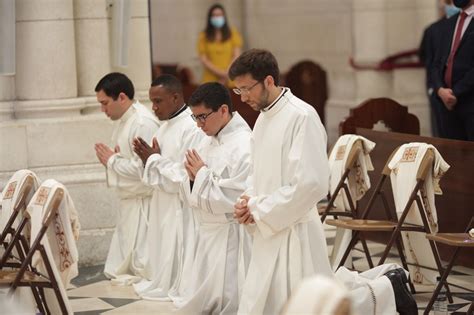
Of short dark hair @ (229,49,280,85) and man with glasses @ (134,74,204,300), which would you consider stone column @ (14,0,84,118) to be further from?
short dark hair @ (229,49,280,85)

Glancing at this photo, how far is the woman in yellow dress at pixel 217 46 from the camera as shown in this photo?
1530 cm

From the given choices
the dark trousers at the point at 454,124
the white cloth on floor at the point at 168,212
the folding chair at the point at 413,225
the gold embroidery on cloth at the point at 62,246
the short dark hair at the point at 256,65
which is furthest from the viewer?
the dark trousers at the point at 454,124

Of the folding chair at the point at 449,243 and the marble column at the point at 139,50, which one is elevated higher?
the marble column at the point at 139,50

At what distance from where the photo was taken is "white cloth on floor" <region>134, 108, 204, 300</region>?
803 centimetres

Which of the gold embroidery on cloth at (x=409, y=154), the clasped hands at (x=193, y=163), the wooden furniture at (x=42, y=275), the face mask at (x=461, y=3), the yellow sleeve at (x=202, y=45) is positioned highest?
the face mask at (x=461, y=3)

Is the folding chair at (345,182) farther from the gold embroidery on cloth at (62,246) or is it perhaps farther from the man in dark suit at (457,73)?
the gold embroidery on cloth at (62,246)

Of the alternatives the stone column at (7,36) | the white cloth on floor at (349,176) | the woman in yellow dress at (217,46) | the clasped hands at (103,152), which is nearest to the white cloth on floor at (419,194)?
the white cloth on floor at (349,176)

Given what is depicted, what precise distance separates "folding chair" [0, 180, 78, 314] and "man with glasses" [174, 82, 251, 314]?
809 mm

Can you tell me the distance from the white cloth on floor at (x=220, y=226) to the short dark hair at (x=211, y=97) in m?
0.17

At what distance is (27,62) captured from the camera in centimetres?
922

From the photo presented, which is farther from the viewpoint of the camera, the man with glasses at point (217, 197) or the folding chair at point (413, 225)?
the folding chair at point (413, 225)

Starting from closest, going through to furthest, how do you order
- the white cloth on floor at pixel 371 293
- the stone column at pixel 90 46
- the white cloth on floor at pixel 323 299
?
1. the white cloth on floor at pixel 323 299
2. the white cloth on floor at pixel 371 293
3. the stone column at pixel 90 46

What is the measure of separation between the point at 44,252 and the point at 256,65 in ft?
5.26

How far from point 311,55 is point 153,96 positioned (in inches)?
348
